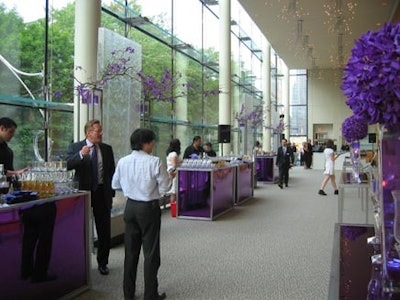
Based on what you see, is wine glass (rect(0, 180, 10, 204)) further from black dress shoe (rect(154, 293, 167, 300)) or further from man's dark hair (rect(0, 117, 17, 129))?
black dress shoe (rect(154, 293, 167, 300))

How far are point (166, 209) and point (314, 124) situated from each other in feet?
74.3

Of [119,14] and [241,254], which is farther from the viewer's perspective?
[119,14]

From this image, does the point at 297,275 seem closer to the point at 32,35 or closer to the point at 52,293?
the point at 52,293

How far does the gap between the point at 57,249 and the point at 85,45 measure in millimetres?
4194

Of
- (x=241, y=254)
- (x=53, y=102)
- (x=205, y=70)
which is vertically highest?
(x=205, y=70)

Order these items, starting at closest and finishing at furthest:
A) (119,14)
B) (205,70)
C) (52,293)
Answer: (52,293) → (119,14) → (205,70)

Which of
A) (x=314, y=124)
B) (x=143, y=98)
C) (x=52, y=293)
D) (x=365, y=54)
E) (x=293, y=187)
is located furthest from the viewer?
(x=314, y=124)

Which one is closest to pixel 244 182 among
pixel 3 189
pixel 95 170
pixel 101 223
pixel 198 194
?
pixel 198 194

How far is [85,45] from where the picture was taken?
686 cm

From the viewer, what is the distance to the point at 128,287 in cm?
363

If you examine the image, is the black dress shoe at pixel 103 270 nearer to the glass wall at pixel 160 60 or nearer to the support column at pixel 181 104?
the glass wall at pixel 160 60

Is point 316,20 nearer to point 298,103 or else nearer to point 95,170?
point 95,170

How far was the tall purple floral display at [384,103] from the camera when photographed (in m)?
1.24

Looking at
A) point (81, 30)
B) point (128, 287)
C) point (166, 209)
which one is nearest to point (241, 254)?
point (128, 287)
